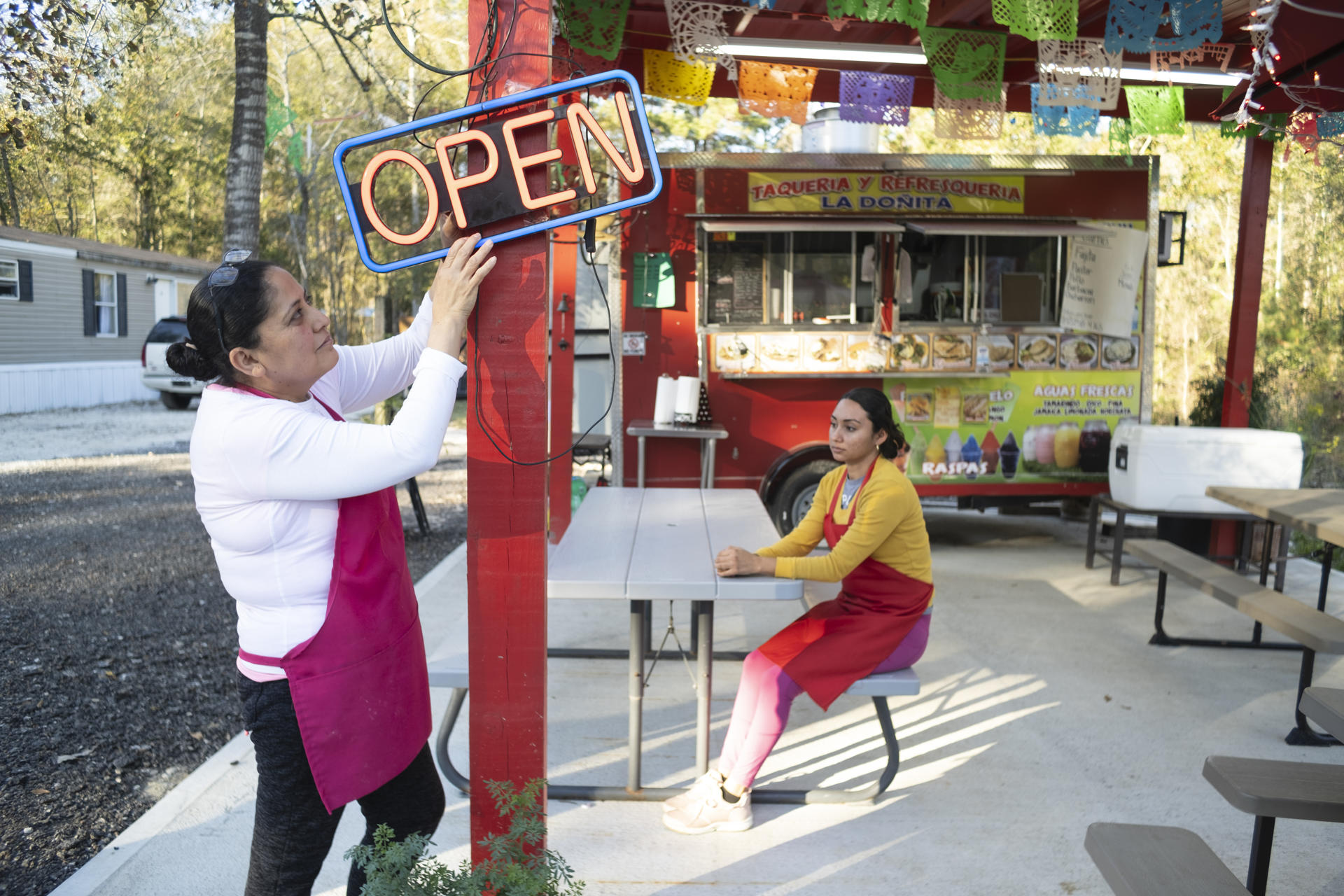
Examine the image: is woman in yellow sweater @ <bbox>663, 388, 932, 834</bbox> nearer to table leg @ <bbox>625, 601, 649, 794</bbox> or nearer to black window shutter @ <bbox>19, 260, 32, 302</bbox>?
table leg @ <bbox>625, 601, 649, 794</bbox>

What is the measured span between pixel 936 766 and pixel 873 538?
45.3 inches

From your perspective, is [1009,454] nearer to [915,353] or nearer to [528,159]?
[915,353]

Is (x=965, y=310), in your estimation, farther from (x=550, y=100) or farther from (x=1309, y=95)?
(x=550, y=100)

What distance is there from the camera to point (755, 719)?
3371mm

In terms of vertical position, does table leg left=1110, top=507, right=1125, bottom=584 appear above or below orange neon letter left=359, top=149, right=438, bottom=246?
below

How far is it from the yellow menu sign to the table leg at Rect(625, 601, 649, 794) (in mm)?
4490

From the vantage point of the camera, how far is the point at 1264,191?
6.92 metres

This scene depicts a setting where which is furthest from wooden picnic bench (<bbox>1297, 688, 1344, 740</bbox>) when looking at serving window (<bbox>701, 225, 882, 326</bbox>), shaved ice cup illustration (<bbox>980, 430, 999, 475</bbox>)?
serving window (<bbox>701, 225, 882, 326</bbox>)

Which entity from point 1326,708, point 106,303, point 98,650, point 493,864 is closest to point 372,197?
point 493,864

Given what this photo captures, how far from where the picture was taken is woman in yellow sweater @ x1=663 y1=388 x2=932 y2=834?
3.37 metres

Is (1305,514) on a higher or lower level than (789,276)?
lower

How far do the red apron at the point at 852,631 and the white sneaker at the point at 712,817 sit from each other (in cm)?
46

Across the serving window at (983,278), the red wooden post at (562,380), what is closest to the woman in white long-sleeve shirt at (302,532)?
the red wooden post at (562,380)

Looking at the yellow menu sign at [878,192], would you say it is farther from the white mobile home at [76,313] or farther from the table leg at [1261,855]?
the white mobile home at [76,313]
